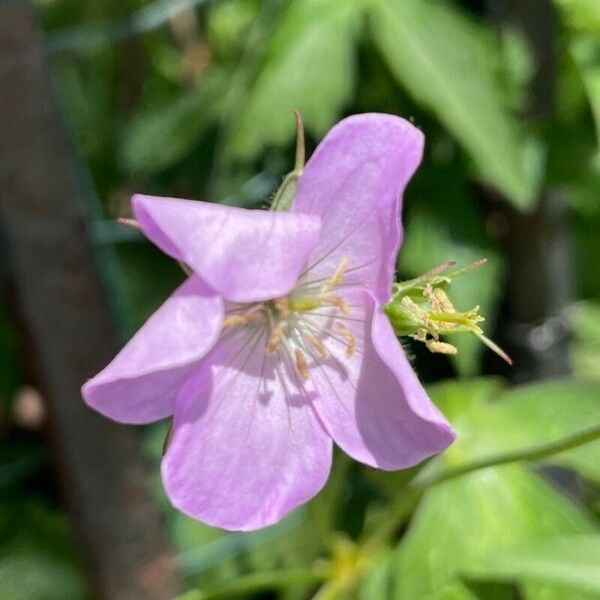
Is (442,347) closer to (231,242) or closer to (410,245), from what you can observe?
(231,242)

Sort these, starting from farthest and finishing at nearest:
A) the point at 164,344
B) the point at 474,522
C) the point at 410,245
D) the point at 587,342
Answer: the point at 587,342, the point at 410,245, the point at 474,522, the point at 164,344

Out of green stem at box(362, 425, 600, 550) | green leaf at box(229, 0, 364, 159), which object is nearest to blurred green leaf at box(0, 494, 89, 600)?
green stem at box(362, 425, 600, 550)

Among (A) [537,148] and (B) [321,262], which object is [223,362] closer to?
(B) [321,262]

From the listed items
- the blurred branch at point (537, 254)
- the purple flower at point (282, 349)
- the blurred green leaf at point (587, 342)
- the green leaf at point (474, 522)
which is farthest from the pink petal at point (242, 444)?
the blurred green leaf at point (587, 342)

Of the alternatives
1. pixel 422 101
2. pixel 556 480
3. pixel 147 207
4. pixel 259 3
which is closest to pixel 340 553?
pixel 556 480

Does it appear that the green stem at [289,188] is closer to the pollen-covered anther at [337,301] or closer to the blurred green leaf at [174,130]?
the pollen-covered anther at [337,301]

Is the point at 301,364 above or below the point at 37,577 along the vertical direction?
above

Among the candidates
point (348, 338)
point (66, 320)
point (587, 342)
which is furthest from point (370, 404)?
point (587, 342)

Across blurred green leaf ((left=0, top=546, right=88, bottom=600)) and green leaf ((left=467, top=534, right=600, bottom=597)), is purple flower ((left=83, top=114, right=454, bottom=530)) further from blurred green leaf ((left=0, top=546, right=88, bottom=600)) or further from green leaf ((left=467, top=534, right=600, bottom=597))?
blurred green leaf ((left=0, top=546, right=88, bottom=600))
